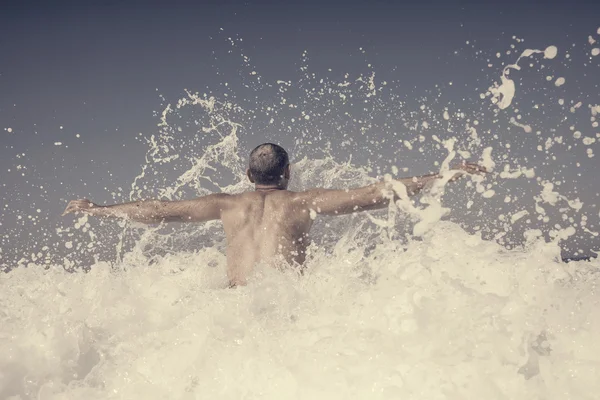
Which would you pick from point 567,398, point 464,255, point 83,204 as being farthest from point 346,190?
point 83,204

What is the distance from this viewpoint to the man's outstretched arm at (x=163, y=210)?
18.2 feet

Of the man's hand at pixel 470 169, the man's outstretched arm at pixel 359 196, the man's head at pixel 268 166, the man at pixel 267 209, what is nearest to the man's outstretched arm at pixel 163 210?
the man at pixel 267 209

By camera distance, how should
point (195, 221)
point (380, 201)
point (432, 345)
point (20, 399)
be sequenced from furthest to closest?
point (195, 221) < point (380, 201) < point (20, 399) < point (432, 345)

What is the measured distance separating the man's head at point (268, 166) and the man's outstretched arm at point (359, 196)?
0.42m

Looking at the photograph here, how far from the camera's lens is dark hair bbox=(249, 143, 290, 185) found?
5594 millimetres

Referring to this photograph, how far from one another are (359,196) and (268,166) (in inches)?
42.4

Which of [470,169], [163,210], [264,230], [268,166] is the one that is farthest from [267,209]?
[470,169]

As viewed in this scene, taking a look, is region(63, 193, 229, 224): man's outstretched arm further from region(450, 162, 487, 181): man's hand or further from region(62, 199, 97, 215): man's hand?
region(450, 162, 487, 181): man's hand

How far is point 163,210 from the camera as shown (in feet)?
18.6

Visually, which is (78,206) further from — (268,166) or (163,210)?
(268,166)

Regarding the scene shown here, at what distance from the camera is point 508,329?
363 centimetres

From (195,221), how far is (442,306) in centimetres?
292

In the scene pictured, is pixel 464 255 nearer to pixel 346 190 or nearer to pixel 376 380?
pixel 346 190

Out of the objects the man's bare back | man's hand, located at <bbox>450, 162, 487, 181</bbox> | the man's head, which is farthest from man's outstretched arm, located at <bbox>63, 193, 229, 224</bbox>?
man's hand, located at <bbox>450, 162, 487, 181</bbox>
